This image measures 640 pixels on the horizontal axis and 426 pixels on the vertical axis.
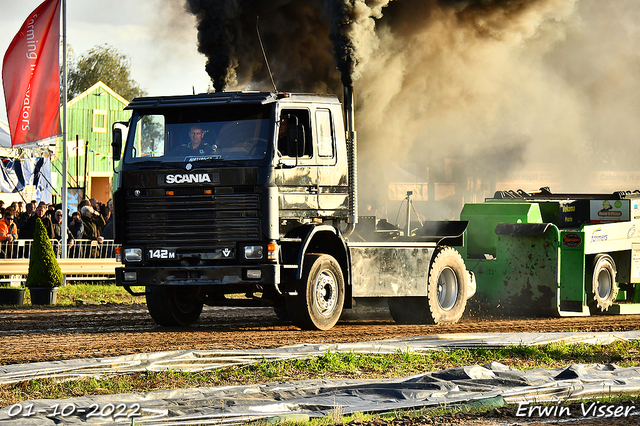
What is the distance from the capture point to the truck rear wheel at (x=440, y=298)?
12.1 metres

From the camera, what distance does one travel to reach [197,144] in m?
10.2

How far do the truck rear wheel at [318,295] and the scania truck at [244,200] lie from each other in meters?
0.02

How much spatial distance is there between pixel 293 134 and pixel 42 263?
277 inches

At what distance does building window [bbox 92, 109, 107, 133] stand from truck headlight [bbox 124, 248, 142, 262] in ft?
110

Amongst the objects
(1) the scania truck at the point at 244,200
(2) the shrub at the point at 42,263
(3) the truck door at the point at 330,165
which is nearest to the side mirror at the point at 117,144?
(1) the scania truck at the point at 244,200

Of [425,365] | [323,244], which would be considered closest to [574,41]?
[323,244]

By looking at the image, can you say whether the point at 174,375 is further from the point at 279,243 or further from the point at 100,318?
the point at 100,318

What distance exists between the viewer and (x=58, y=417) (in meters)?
5.39

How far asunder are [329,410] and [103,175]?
3652cm

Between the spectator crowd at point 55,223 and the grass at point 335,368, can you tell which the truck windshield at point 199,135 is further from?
the spectator crowd at point 55,223

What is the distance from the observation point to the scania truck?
32.7 ft

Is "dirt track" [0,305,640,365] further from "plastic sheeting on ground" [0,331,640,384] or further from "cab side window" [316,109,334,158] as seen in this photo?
"cab side window" [316,109,334,158]

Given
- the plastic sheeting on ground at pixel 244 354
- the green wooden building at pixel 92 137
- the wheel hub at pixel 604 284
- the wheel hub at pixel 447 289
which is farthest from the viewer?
the green wooden building at pixel 92 137

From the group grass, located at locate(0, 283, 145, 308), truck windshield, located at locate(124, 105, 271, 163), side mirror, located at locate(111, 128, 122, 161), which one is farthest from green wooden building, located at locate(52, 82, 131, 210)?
truck windshield, located at locate(124, 105, 271, 163)
